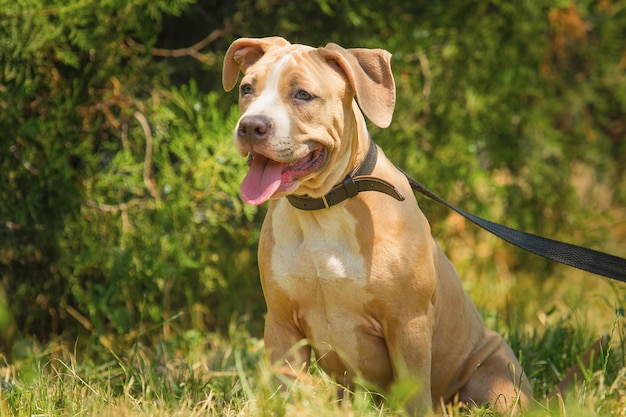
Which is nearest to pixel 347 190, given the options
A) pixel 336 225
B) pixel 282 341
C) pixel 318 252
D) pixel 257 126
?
pixel 336 225

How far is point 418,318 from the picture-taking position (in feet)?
10.7

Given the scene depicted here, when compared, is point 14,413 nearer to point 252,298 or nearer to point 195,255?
point 195,255

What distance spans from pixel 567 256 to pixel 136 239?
2407mm

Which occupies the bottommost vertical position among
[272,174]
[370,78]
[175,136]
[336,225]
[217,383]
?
[217,383]

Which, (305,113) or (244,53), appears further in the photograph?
(244,53)

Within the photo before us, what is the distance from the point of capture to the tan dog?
3.11 m

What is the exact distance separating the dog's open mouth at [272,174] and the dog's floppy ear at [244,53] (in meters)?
0.50

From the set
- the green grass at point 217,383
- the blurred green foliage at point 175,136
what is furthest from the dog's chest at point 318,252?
the blurred green foliage at point 175,136

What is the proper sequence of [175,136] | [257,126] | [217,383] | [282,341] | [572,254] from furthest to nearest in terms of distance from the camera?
[175,136], [217,383], [572,254], [282,341], [257,126]

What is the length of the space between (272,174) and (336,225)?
1.22 feet

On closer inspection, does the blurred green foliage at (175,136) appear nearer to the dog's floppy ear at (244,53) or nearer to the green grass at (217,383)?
the green grass at (217,383)

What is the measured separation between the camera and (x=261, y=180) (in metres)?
3.11

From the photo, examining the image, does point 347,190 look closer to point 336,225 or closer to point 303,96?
point 336,225

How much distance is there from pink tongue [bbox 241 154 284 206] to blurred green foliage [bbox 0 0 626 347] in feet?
4.80
